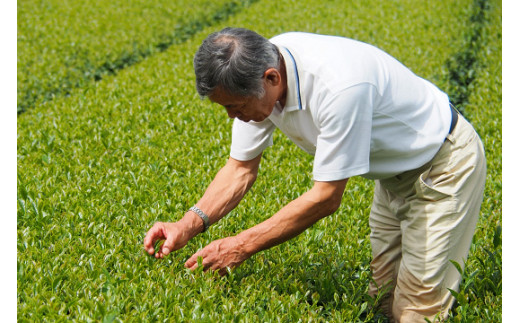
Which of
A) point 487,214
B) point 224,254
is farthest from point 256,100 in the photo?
point 487,214

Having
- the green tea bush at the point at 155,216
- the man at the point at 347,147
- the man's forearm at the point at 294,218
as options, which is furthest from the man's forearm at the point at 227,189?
the man's forearm at the point at 294,218

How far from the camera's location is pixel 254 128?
3555mm

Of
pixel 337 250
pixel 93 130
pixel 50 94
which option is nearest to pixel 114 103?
pixel 93 130

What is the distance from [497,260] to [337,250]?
3.50 ft

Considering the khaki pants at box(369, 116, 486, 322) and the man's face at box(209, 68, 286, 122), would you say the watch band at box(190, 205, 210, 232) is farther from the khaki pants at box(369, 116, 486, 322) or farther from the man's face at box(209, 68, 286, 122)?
the khaki pants at box(369, 116, 486, 322)

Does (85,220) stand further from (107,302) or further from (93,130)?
(93,130)

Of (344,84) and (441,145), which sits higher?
(344,84)

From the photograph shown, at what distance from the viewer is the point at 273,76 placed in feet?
10.0

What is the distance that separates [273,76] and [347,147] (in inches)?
18.9

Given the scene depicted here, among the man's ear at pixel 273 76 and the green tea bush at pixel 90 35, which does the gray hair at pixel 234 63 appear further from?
the green tea bush at pixel 90 35

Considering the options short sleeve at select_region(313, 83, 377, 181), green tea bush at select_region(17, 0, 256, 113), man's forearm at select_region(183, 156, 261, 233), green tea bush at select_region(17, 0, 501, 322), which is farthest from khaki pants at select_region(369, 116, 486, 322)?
green tea bush at select_region(17, 0, 256, 113)

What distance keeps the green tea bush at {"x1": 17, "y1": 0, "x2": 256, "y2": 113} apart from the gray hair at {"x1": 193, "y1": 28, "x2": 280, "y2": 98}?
6.22 metres

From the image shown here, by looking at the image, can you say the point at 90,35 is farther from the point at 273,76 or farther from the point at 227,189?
the point at 273,76

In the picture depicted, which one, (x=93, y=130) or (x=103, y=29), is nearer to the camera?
(x=93, y=130)
